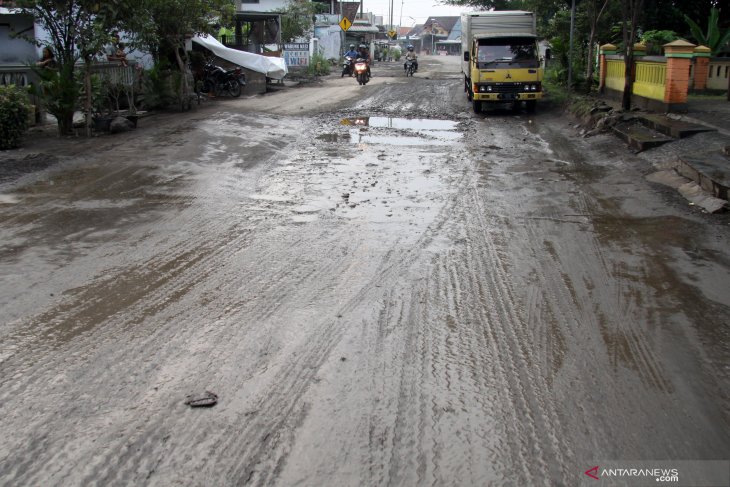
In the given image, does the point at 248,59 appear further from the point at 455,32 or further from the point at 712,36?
the point at 455,32

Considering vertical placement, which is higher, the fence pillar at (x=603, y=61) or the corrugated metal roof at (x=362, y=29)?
the corrugated metal roof at (x=362, y=29)

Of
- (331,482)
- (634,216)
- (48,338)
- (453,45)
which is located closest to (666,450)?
(331,482)

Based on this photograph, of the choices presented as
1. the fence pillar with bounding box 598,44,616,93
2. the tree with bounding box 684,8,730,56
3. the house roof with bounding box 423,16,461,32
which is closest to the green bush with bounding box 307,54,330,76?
the fence pillar with bounding box 598,44,616,93

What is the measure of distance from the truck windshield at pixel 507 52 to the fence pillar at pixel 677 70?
4936 mm

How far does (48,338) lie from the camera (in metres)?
4.86

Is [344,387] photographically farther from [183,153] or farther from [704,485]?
[183,153]

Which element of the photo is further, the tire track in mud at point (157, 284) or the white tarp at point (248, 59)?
the white tarp at point (248, 59)

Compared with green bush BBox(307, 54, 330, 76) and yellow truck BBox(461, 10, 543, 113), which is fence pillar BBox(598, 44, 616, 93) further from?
green bush BBox(307, 54, 330, 76)

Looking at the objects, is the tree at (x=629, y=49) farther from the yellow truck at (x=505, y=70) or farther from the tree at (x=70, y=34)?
the tree at (x=70, y=34)

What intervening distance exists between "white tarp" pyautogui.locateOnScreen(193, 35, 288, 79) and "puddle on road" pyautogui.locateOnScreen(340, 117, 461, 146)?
28.4 feet

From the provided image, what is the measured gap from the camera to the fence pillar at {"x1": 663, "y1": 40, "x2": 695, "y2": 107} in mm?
15375

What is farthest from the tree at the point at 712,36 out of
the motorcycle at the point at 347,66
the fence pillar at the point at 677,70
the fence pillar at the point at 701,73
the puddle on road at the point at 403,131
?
the motorcycle at the point at 347,66

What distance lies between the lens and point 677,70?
51.0 feet

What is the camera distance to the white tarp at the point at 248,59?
24.8m
